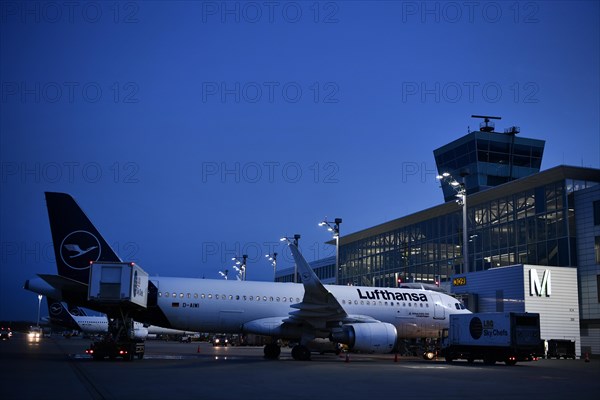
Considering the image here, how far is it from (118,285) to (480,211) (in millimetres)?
32231

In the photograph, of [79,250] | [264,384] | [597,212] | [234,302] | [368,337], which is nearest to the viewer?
[264,384]

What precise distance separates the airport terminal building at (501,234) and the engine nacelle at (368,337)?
45.5ft

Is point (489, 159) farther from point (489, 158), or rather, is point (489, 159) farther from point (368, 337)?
point (368, 337)

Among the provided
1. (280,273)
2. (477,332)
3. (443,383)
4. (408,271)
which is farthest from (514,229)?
(280,273)

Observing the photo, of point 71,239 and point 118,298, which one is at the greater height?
point 71,239

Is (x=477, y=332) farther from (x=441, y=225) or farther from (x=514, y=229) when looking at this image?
(x=441, y=225)

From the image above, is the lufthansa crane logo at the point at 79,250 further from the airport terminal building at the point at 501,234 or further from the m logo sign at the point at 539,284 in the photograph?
the m logo sign at the point at 539,284

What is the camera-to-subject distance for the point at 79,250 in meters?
23.4

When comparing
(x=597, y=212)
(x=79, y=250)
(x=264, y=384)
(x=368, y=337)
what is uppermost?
(x=597, y=212)

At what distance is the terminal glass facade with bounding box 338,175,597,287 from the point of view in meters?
38.4

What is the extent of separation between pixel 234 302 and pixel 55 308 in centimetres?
3064

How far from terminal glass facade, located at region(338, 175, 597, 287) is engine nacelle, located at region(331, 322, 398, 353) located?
19.3 m

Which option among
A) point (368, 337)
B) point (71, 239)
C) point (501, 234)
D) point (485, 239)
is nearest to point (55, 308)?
point (71, 239)

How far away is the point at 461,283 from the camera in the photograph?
129ft
